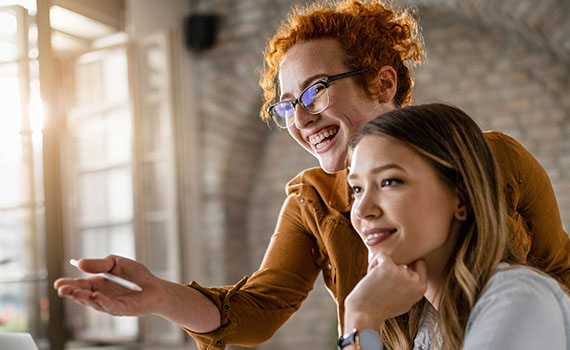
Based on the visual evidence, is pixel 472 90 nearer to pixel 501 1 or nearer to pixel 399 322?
pixel 501 1

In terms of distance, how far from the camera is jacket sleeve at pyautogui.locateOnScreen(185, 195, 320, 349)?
1.34 m

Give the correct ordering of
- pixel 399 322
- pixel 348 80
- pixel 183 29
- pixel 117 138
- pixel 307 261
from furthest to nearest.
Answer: pixel 183 29, pixel 117 138, pixel 307 261, pixel 348 80, pixel 399 322

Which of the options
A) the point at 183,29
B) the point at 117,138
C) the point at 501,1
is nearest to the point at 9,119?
the point at 117,138

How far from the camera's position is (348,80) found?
143 cm

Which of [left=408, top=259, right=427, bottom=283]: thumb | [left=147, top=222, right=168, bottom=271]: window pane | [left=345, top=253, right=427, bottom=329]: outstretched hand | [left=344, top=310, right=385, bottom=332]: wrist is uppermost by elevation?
[left=408, top=259, right=427, bottom=283]: thumb

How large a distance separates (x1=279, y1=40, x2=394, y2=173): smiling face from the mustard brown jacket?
12 cm

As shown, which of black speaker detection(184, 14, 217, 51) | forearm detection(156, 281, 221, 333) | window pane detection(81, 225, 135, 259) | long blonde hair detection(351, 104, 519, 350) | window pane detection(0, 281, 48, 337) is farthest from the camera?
black speaker detection(184, 14, 217, 51)

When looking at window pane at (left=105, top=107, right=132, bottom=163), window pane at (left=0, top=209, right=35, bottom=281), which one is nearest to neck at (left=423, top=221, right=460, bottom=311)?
window pane at (left=0, top=209, right=35, bottom=281)

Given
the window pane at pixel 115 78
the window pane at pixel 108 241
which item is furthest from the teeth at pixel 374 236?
the window pane at pixel 115 78

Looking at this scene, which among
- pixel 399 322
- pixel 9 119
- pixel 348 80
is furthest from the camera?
pixel 9 119

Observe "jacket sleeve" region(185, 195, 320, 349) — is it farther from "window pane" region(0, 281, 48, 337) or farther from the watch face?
"window pane" region(0, 281, 48, 337)

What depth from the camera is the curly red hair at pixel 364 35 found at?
1.44 metres

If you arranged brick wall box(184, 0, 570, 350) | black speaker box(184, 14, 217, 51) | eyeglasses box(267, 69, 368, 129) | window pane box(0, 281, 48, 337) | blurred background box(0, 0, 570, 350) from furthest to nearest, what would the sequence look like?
black speaker box(184, 14, 217, 51)
brick wall box(184, 0, 570, 350)
blurred background box(0, 0, 570, 350)
window pane box(0, 281, 48, 337)
eyeglasses box(267, 69, 368, 129)

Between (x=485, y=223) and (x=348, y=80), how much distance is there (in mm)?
519
